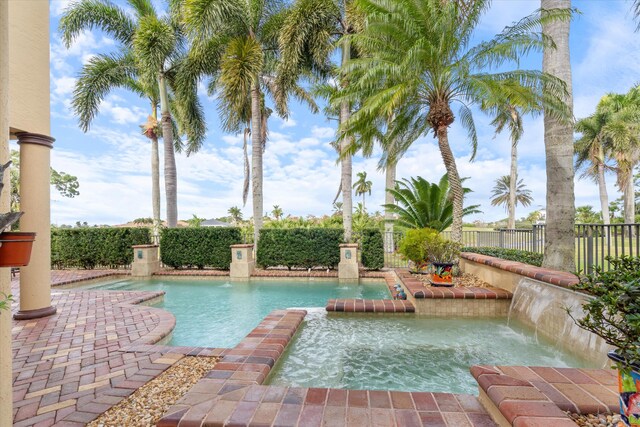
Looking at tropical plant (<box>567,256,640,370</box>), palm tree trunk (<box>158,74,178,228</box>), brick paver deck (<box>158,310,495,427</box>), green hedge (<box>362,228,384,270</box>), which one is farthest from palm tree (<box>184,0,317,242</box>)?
tropical plant (<box>567,256,640,370</box>)

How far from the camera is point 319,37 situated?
11.2 meters

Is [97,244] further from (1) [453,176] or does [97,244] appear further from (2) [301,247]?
(1) [453,176]

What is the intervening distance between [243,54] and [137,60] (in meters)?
5.09

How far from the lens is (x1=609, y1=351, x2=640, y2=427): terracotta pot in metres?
1.49

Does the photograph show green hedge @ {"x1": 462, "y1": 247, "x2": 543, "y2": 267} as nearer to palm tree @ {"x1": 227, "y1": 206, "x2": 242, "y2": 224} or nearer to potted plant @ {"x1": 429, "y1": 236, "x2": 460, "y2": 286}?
potted plant @ {"x1": 429, "y1": 236, "x2": 460, "y2": 286}

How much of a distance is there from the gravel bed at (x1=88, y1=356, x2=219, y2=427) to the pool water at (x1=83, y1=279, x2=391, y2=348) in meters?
1.27

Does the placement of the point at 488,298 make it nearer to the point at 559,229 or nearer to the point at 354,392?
the point at 559,229

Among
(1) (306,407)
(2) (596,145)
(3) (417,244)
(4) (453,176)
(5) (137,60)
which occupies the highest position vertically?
(5) (137,60)

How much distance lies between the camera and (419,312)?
503 centimetres

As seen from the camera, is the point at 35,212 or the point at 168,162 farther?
the point at 168,162

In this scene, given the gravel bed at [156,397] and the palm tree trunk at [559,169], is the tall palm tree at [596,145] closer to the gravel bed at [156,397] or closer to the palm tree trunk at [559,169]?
the palm tree trunk at [559,169]

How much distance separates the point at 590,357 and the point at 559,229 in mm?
2982

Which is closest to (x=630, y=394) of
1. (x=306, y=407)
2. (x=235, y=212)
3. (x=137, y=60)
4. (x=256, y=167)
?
(x=306, y=407)

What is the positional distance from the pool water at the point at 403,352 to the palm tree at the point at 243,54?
7.91m
